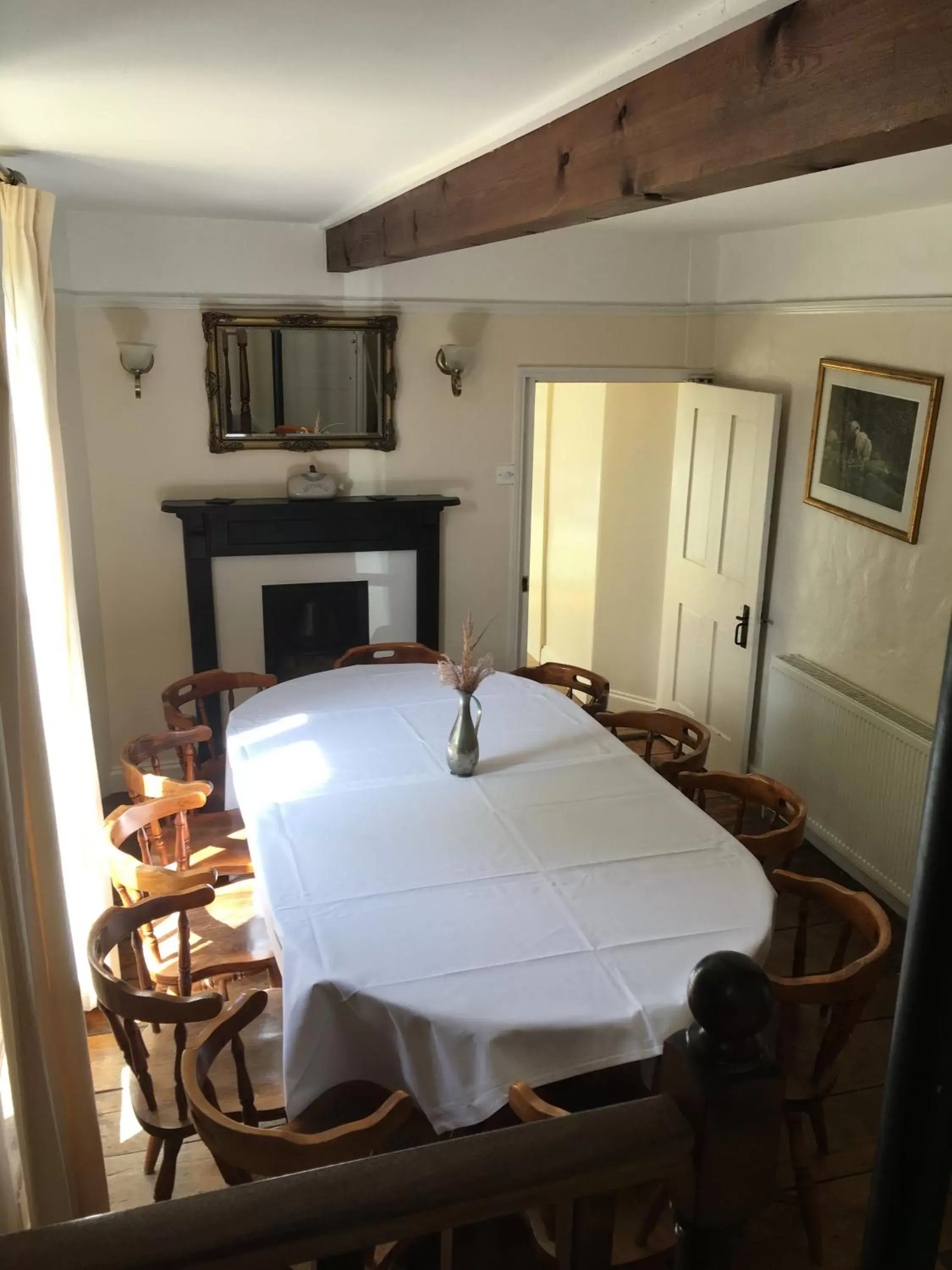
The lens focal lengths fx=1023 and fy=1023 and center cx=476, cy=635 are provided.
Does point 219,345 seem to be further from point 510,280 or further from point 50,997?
point 50,997

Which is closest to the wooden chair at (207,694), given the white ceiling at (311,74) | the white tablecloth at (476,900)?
the white tablecloth at (476,900)

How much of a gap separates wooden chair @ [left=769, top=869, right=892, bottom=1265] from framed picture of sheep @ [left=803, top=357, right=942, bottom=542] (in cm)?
171

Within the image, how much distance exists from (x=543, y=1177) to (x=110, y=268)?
14.6 feet

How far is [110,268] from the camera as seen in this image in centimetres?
442

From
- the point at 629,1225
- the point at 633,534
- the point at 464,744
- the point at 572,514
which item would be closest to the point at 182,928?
the point at 464,744

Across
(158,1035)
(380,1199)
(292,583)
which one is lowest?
(158,1035)

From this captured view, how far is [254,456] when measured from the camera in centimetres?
480

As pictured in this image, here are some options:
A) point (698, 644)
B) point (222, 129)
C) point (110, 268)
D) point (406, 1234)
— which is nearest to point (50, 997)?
point (406, 1234)

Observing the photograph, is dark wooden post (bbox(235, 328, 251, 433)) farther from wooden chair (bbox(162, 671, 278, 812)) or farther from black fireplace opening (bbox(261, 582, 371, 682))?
wooden chair (bbox(162, 671, 278, 812))

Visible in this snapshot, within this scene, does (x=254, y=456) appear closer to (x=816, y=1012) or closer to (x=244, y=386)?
(x=244, y=386)

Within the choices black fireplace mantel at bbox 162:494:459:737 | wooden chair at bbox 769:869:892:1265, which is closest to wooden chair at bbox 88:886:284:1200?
wooden chair at bbox 769:869:892:1265

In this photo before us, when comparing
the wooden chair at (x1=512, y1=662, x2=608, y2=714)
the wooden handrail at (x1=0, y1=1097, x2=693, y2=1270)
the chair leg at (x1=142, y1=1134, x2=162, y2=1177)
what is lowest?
the chair leg at (x1=142, y1=1134, x2=162, y2=1177)

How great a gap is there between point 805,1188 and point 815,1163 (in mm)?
280

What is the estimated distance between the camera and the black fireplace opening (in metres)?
4.99
